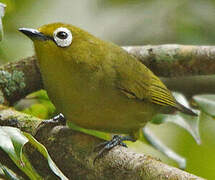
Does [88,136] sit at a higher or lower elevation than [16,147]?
lower

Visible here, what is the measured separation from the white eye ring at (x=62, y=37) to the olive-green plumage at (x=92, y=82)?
0.02 m

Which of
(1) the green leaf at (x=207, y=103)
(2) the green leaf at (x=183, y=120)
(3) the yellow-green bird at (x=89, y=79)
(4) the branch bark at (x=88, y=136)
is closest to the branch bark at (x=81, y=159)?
(4) the branch bark at (x=88, y=136)

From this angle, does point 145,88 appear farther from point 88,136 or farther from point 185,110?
point 88,136

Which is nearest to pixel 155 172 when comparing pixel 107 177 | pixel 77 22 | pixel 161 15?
pixel 107 177

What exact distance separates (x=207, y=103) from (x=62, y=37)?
4.08 feet

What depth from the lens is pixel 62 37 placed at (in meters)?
2.65

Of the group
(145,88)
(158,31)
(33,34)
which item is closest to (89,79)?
(33,34)

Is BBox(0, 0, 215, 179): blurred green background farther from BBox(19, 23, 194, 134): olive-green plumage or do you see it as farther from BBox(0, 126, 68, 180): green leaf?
BBox(0, 126, 68, 180): green leaf

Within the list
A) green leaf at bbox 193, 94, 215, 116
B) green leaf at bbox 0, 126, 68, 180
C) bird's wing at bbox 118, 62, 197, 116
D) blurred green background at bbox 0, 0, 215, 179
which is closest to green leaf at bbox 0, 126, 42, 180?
green leaf at bbox 0, 126, 68, 180

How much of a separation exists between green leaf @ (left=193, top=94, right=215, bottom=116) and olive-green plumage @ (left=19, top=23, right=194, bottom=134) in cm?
39

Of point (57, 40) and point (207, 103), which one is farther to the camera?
point (207, 103)

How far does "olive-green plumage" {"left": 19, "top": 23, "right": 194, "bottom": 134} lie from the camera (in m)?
2.71

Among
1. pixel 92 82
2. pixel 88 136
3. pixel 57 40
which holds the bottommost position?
pixel 88 136

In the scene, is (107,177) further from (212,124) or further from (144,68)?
(212,124)
